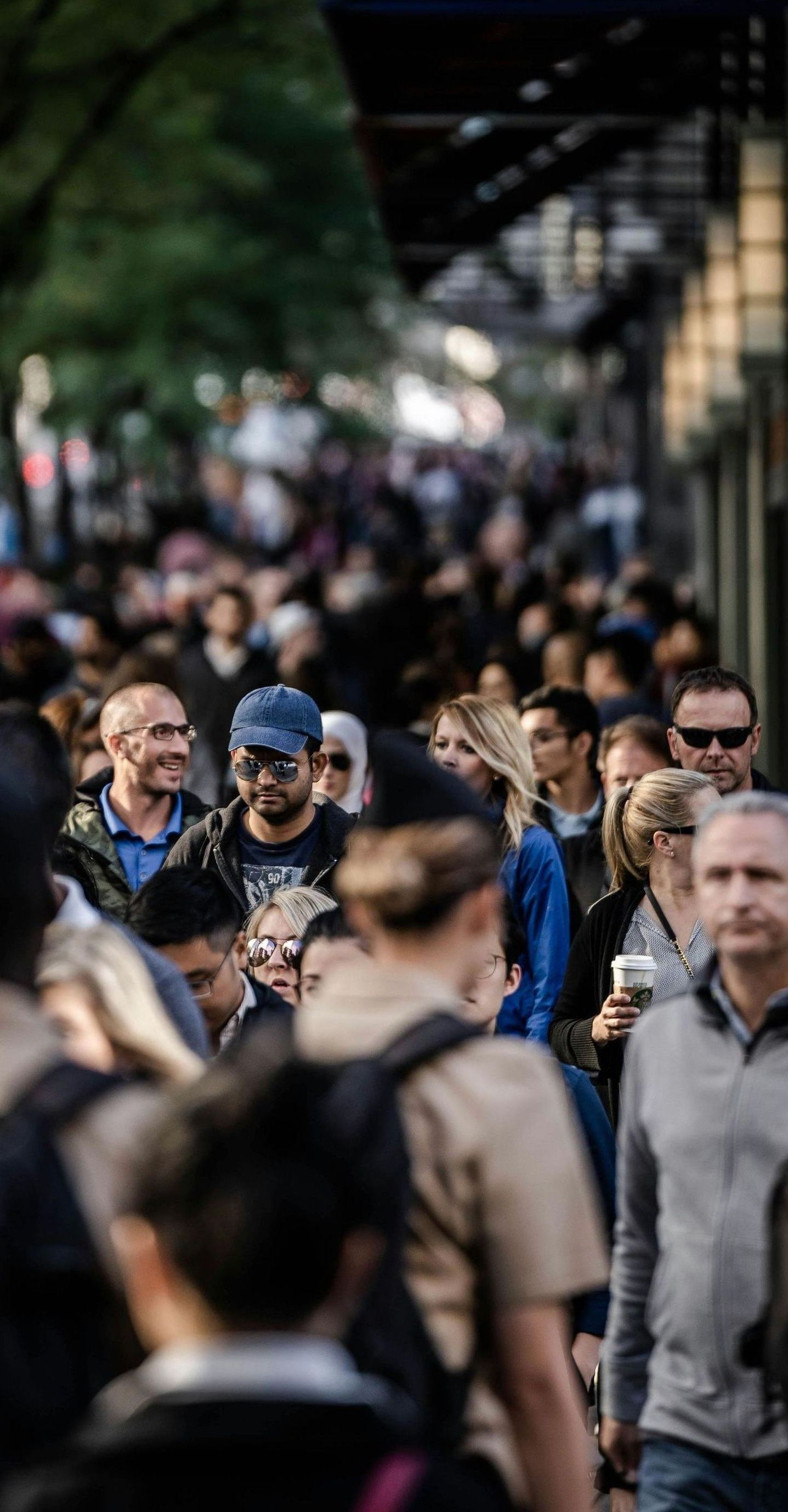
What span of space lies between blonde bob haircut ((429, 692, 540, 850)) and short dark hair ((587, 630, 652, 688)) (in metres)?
3.88

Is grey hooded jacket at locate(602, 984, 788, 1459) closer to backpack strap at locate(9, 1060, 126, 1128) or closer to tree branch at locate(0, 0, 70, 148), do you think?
backpack strap at locate(9, 1060, 126, 1128)

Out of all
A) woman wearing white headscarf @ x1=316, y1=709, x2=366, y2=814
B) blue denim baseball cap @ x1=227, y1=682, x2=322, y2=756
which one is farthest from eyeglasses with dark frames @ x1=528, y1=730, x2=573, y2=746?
blue denim baseball cap @ x1=227, y1=682, x2=322, y2=756

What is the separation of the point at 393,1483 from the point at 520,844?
5032 millimetres

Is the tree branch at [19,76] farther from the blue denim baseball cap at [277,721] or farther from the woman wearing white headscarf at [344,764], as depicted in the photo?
the blue denim baseball cap at [277,721]

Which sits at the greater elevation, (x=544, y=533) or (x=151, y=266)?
(x=151, y=266)

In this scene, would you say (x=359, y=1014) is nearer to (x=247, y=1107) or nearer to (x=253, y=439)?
(x=247, y=1107)

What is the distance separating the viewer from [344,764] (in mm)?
9258

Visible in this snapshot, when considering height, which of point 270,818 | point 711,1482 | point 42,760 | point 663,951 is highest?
point 42,760

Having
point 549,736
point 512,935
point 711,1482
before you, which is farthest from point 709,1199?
point 549,736

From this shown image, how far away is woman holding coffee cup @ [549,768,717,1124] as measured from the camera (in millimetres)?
6297

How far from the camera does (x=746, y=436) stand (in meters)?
19.5

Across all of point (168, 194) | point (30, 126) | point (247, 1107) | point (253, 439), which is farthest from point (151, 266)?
point (247, 1107)

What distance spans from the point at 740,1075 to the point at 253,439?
156 ft

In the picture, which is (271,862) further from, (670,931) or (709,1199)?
(709,1199)
